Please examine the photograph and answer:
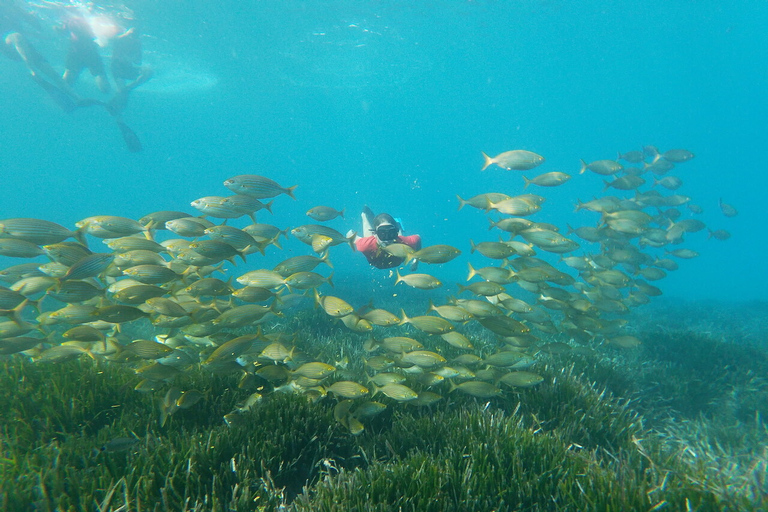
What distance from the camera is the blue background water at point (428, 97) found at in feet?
101

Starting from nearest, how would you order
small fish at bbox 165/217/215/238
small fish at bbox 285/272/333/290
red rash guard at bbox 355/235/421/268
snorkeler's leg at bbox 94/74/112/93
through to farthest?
small fish at bbox 165/217/215/238 → small fish at bbox 285/272/333/290 → red rash guard at bbox 355/235/421/268 → snorkeler's leg at bbox 94/74/112/93

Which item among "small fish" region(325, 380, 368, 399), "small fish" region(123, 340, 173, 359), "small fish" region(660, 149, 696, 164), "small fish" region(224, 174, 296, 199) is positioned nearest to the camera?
"small fish" region(123, 340, 173, 359)

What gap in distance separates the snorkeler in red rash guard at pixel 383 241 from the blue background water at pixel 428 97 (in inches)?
167

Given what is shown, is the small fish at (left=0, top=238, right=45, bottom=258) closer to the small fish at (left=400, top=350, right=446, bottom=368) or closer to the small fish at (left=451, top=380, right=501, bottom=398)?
the small fish at (left=400, top=350, right=446, bottom=368)

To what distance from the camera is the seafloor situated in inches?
101

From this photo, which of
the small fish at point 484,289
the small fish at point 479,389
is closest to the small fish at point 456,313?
the small fish at point 484,289

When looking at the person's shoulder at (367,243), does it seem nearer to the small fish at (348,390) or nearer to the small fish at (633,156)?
the small fish at (348,390)

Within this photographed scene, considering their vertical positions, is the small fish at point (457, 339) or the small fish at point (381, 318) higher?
the small fish at point (381, 318)

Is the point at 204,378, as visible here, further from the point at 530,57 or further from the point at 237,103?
the point at 237,103

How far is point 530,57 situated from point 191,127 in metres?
86.0

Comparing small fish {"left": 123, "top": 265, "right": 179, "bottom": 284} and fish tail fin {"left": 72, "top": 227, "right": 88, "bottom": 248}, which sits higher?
fish tail fin {"left": 72, "top": 227, "right": 88, "bottom": 248}

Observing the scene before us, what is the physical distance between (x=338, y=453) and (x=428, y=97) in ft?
227

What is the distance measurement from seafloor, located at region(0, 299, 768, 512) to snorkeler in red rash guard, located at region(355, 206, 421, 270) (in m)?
3.46

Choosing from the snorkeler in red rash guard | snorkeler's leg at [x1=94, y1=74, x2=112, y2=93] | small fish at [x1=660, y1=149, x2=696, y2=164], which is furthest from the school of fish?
snorkeler's leg at [x1=94, y1=74, x2=112, y2=93]
